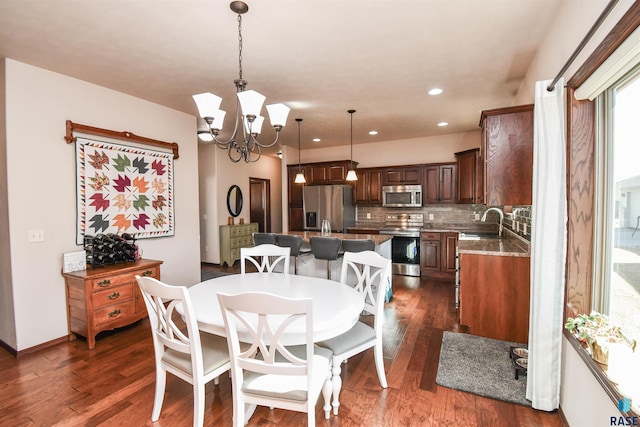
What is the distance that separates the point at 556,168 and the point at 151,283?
2420 millimetres

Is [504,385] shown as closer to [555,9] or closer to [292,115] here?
[555,9]

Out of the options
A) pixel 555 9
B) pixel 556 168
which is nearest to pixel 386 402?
pixel 556 168

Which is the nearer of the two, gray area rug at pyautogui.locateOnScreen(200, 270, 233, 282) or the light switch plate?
the light switch plate

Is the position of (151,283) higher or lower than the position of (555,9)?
lower

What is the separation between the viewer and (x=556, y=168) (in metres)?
1.79

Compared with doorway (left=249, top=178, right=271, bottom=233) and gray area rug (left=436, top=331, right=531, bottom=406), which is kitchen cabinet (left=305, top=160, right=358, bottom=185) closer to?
doorway (left=249, top=178, right=271, bottom=233)

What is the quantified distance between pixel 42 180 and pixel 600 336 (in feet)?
13.8

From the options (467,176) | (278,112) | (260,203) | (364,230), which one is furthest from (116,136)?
(467,176)

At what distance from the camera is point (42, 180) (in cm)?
279

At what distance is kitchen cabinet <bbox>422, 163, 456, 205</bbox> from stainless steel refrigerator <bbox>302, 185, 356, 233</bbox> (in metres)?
1.44

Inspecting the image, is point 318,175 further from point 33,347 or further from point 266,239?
point 33,347

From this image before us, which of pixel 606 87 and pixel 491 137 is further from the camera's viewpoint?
pixel 491 137

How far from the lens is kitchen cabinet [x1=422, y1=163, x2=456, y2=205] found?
17.4 feet

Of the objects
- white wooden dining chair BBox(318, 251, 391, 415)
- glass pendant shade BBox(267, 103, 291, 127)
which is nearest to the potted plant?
white wooden dining chair BBox(318, 251, 391, 415)
